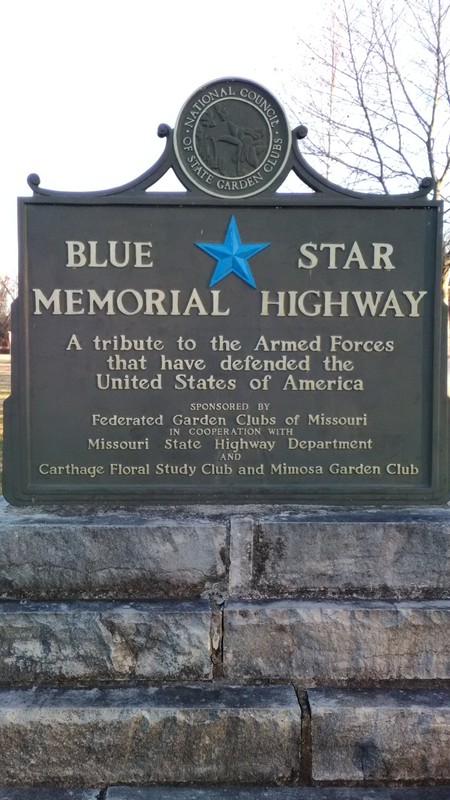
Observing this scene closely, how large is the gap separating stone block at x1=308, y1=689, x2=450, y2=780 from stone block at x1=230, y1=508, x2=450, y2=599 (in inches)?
18.1

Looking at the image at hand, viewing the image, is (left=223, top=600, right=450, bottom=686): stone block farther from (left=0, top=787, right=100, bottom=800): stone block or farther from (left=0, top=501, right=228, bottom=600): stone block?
(left=0, top=787, right=100, bottom=800): stone block

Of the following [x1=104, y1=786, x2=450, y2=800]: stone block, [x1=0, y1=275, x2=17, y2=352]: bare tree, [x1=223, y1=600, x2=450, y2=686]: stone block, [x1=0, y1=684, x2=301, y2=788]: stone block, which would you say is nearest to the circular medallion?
[x1=223, y1=600, x2=450, y2=686]: stone block

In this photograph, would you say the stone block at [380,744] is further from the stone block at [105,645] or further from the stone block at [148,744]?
the stone block at [105,645]

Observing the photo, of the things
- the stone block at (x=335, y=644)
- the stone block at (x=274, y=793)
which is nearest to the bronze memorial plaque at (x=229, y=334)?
the stone block at (x=335, y=644)

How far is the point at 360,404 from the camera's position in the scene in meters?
2.98

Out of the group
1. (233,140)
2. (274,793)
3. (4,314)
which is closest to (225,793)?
(274,793)

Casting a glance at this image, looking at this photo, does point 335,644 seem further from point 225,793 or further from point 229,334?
point 229,334

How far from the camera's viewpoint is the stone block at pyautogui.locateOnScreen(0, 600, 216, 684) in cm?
271

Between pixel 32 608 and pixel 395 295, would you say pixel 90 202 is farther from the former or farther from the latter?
pixel 32 608

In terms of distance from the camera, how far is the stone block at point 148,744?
2559 millimetres

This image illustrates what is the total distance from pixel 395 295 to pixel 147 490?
1.39 meters

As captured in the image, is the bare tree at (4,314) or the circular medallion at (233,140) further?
the bare tree at (4,314)

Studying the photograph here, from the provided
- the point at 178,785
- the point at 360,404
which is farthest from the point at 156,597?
the point at 360,404

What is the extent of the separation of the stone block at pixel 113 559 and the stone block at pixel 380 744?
70 cm
